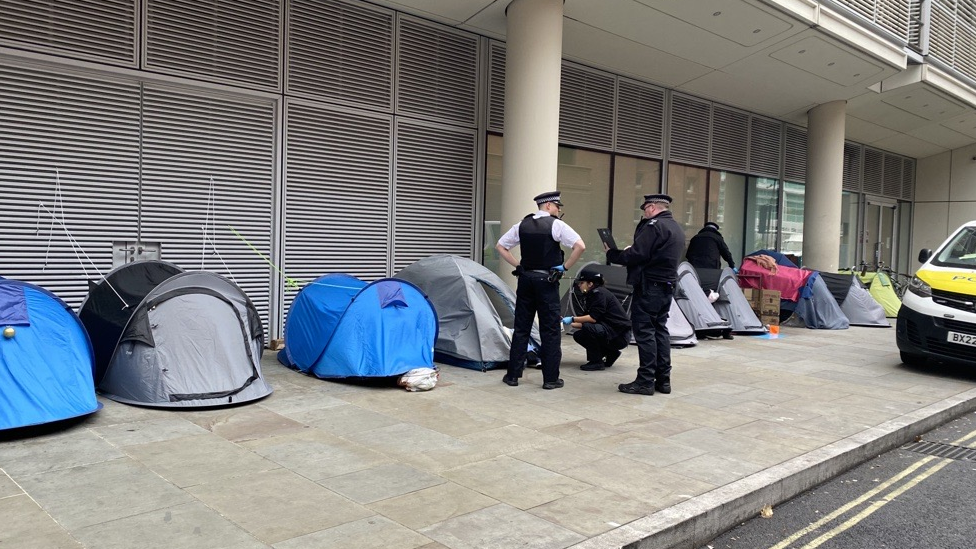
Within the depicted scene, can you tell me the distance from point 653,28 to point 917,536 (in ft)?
30.1

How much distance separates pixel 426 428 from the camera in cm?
575

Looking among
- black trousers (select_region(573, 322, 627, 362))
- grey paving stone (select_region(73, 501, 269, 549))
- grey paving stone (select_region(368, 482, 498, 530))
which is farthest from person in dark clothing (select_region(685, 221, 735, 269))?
grey paving stone (select_region(73, 501, 269, 549))

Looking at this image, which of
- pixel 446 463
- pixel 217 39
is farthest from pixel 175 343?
pixel 217 39

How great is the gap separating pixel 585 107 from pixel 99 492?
35.3 feet

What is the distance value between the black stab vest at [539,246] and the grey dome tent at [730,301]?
17.5 feet

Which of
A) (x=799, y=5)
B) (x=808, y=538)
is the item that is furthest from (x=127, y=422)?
(x=799, y=5)

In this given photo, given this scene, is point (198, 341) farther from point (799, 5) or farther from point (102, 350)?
point (799, 5)

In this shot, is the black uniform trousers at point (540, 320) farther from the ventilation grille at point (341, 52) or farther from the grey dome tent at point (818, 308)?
the grey dome tent at point (818, 308)

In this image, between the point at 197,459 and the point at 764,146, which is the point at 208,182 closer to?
the point at 197,459

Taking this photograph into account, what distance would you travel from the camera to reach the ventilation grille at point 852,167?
20.8 m

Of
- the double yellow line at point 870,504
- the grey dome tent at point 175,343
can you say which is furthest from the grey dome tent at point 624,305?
the grey dome tent at point 175,343

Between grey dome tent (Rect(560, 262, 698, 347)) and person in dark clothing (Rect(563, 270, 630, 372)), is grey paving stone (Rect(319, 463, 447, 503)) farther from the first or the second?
grey dome tent (Rect(560, 262, 698, 347))

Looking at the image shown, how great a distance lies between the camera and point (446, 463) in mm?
4883

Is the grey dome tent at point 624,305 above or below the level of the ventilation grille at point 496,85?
below
